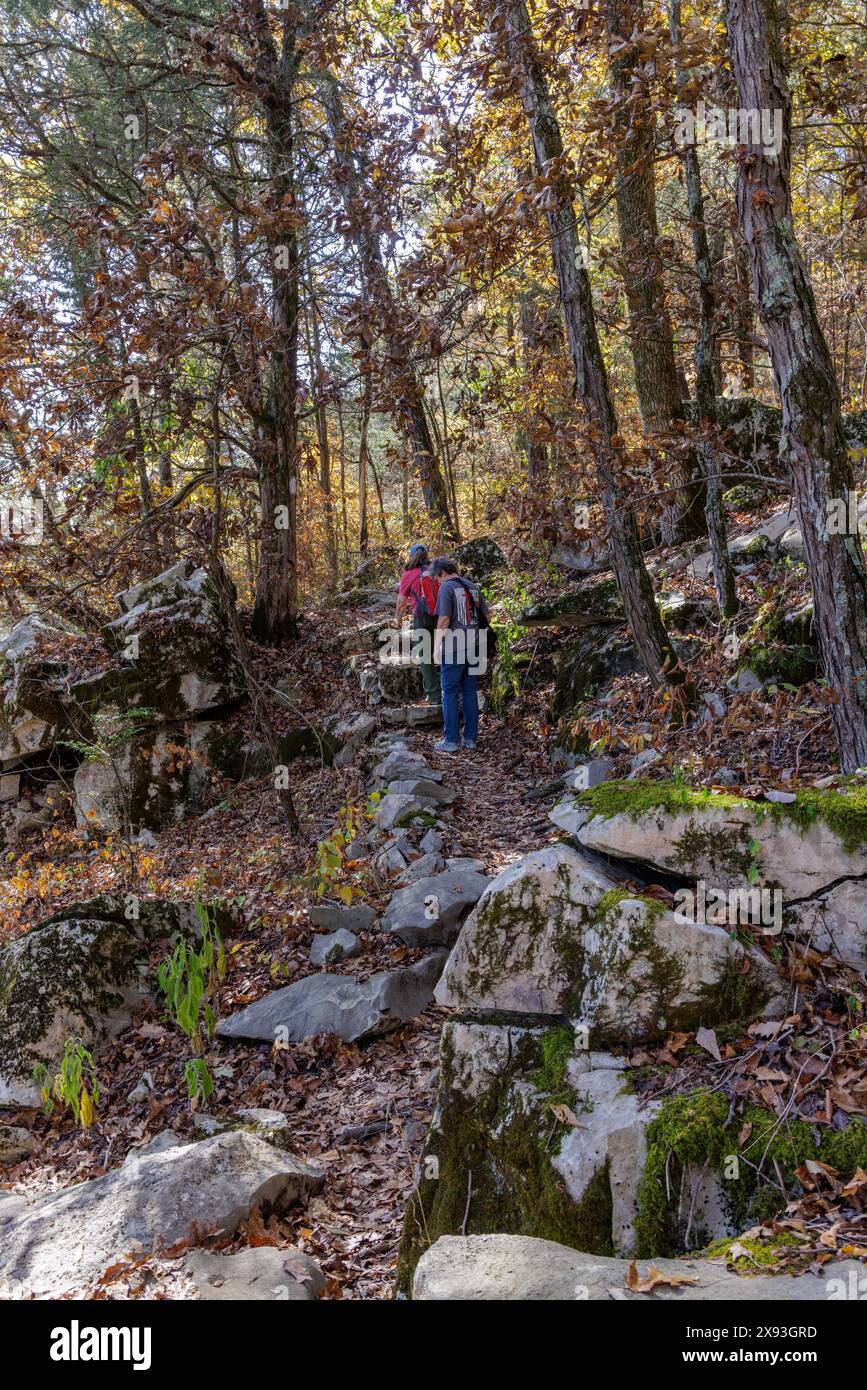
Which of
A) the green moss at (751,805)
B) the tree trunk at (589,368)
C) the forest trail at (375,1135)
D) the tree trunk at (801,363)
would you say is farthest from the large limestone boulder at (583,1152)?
the tree trunk at (589,368)

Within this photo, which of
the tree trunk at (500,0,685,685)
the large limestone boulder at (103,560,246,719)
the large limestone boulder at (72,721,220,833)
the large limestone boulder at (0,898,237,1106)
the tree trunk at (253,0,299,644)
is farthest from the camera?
the large limestone boulder at (103,560,246,719)

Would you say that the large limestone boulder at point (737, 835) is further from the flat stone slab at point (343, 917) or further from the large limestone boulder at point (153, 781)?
the large limestone boulder at point (153, 781)

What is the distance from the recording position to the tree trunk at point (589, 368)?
6.99 meters

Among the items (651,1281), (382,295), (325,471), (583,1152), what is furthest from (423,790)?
(325,471)

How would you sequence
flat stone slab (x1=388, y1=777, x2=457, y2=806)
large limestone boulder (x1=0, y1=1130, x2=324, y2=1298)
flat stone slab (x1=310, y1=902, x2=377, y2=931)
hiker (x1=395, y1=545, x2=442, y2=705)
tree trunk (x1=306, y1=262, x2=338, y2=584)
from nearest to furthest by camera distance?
large limestone boulder (x1=0, y1=1130, x2=324, y2=1298), flat stone slab (x1=310, y1=902, x2=377, y2=931), flat stone slab (x1=388, y1=777, x2=457, y2=806), hiker (x1=395, y1=545, x2=442, y2=705), tree trunk (x1=306, y1=262, x2=338, y2=584)

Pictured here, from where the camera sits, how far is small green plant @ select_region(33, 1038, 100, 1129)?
17.8 ft

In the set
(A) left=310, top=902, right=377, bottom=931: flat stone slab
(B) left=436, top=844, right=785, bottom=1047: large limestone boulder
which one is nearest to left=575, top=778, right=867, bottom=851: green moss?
(B) left=436, top=844, right=785, bottom=1047: large limestone boulder

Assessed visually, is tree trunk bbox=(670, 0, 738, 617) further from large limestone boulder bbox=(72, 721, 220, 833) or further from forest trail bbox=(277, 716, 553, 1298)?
large limestone boulder bbox=(72, 721, 220, 833)

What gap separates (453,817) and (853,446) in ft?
20.3

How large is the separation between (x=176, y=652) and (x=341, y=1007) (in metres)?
7.13

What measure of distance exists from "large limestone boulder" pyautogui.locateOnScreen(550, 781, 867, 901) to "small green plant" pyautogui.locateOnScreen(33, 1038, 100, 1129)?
→ 3.42 m

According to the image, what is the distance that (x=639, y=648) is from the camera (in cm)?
802

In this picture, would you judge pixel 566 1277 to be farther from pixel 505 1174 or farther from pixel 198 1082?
pixel 198 1082

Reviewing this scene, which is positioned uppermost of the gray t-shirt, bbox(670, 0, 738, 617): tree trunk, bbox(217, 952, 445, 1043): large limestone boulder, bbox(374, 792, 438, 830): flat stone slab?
bbox(670, 0, 738, 617): tree trunk
